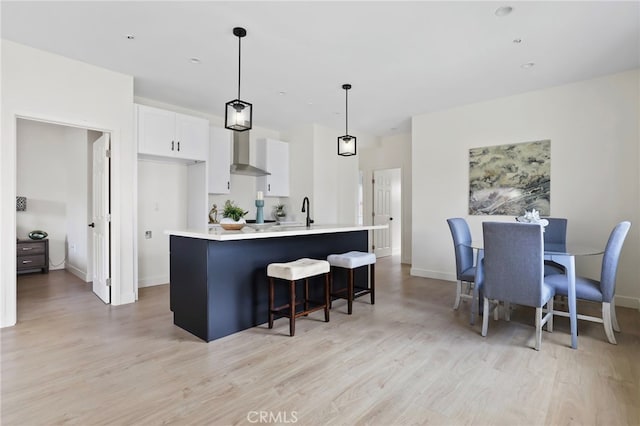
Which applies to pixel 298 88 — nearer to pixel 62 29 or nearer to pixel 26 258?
pixel 62 29

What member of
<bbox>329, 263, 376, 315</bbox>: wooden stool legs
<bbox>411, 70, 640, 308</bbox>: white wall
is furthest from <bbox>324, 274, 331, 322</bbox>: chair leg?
<bbox>411, 70, 640, 308</bbox>: white wall

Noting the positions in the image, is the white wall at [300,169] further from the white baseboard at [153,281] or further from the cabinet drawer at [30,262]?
the cabinet drawer at [30,262]

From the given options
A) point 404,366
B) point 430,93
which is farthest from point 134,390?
point 430,93

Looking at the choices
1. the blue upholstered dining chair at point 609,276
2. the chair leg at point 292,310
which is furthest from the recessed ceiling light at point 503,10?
the chair leg at point 292,310

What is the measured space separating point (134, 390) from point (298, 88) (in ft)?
12.0

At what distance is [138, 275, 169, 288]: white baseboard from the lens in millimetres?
4701

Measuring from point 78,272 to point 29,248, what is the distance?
3.00ft

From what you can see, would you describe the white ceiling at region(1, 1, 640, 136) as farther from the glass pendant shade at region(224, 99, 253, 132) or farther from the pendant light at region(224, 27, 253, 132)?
the glass pendant shade at region(224, 99, 253, 132)

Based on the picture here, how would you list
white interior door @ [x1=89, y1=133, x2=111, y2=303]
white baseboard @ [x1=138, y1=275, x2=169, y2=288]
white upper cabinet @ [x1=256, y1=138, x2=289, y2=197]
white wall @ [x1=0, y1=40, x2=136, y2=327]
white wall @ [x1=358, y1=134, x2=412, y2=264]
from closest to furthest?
white wall @ [x1=0, y1=40, x2=136, y2=327]
white interior door @ [x1=89, y1=133, x2=111, y2=303]
white baseboard @ [x1=138, y1=275, x2=169, y2=288]
white upper cabinet @ [x1=256, y1=138, x2=289, y2=197]
white wall @ [x1=358, y1=134, x2=412, y2=264]

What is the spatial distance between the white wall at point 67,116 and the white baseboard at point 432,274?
13.6 ft

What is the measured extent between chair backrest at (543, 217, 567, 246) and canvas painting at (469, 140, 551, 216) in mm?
588

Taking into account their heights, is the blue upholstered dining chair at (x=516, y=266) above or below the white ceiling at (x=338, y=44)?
below

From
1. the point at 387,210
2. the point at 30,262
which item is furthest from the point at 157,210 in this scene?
the point at 387,210

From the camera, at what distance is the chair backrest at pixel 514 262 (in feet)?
8.43
